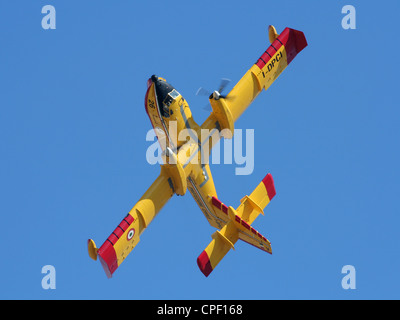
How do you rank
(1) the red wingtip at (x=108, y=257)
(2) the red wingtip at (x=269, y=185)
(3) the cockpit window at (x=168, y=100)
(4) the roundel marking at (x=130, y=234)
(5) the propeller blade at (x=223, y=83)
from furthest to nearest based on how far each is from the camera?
(2) the red wingtip at (x=269, y=185)
(3) the cockpit window at (x=168, y=100)
(5) the propeller blade at (x=223, y=83)
(4) the roundel marking at (x=130, y=234)
(1) the red wingtip at (x=108, y=257)

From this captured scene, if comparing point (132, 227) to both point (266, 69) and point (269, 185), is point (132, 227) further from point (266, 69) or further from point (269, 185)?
point (266, 69)

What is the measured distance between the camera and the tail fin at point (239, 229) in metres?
43.0

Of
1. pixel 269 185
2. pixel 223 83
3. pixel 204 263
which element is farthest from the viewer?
pixel 269 185

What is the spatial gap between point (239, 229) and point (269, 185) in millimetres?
2978

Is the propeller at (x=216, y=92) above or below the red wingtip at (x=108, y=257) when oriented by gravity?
above

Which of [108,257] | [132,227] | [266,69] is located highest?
[266,69]

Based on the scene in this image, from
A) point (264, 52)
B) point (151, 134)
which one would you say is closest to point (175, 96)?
point (151, 134)

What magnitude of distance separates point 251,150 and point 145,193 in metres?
5.46

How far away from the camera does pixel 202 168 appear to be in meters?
45.1

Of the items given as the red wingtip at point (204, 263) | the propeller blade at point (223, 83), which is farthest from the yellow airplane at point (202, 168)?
the propeller blade at point (223, 83)

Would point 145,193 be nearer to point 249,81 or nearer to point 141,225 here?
point 141,225

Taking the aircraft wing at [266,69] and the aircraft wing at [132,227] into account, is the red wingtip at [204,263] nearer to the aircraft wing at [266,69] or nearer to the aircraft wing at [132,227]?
the aircraft wing at [132,227]

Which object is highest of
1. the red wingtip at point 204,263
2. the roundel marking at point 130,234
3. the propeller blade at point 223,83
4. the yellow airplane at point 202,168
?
the propeller blade at point 223,83

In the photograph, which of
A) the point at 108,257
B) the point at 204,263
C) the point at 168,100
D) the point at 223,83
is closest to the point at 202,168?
the point at 168,100
